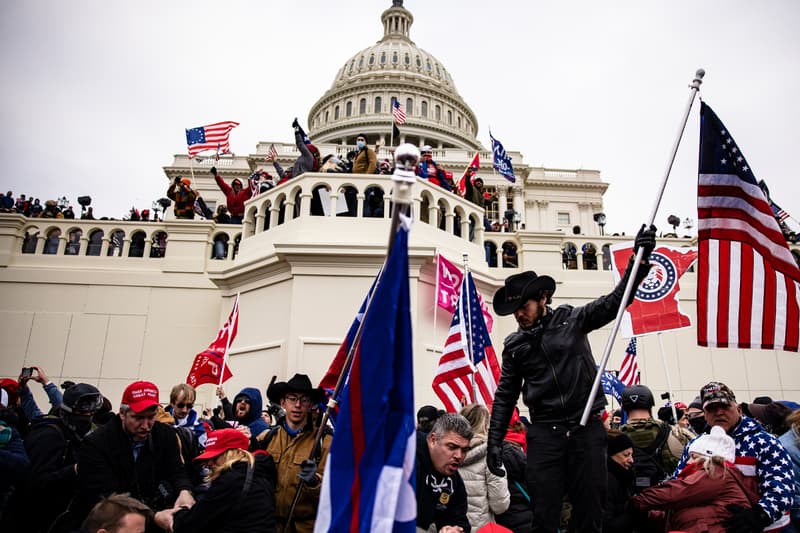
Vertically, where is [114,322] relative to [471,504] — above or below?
above

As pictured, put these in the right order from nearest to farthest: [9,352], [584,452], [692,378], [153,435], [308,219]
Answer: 1. [584,452]
2. [153,435]
3. [308,219]
4. [9,352]
5. [692,378]

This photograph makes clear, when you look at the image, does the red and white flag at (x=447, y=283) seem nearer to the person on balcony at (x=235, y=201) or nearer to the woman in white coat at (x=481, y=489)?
the woman in white coat at (x=481, y=489)

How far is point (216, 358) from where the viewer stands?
9.26m

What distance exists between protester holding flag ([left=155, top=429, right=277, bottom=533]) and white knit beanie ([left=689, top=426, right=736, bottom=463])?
115 inches

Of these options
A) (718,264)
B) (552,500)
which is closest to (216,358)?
(552,500)

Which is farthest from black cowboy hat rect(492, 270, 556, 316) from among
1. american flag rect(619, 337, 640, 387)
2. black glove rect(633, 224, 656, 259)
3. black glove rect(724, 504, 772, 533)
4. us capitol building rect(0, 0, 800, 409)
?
american flag rect(619, 337, 640, 387)

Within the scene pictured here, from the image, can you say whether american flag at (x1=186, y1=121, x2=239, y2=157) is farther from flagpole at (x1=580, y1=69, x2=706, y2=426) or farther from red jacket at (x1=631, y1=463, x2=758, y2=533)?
red jacket at (x1=631, y1=463, x2=758, y2=533)

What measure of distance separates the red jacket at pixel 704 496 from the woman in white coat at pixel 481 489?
3.72 feet

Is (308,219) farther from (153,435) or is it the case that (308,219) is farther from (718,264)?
(718,264)

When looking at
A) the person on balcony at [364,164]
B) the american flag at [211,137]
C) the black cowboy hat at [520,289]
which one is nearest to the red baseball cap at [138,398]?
the black cowboy hat at [520,289]

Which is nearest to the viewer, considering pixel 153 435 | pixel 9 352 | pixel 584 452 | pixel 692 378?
pixel 584 452

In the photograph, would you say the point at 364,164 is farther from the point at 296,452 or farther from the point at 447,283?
the point at 296,452

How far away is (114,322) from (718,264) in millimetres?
11531

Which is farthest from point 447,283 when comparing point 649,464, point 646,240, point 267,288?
point 646,240
